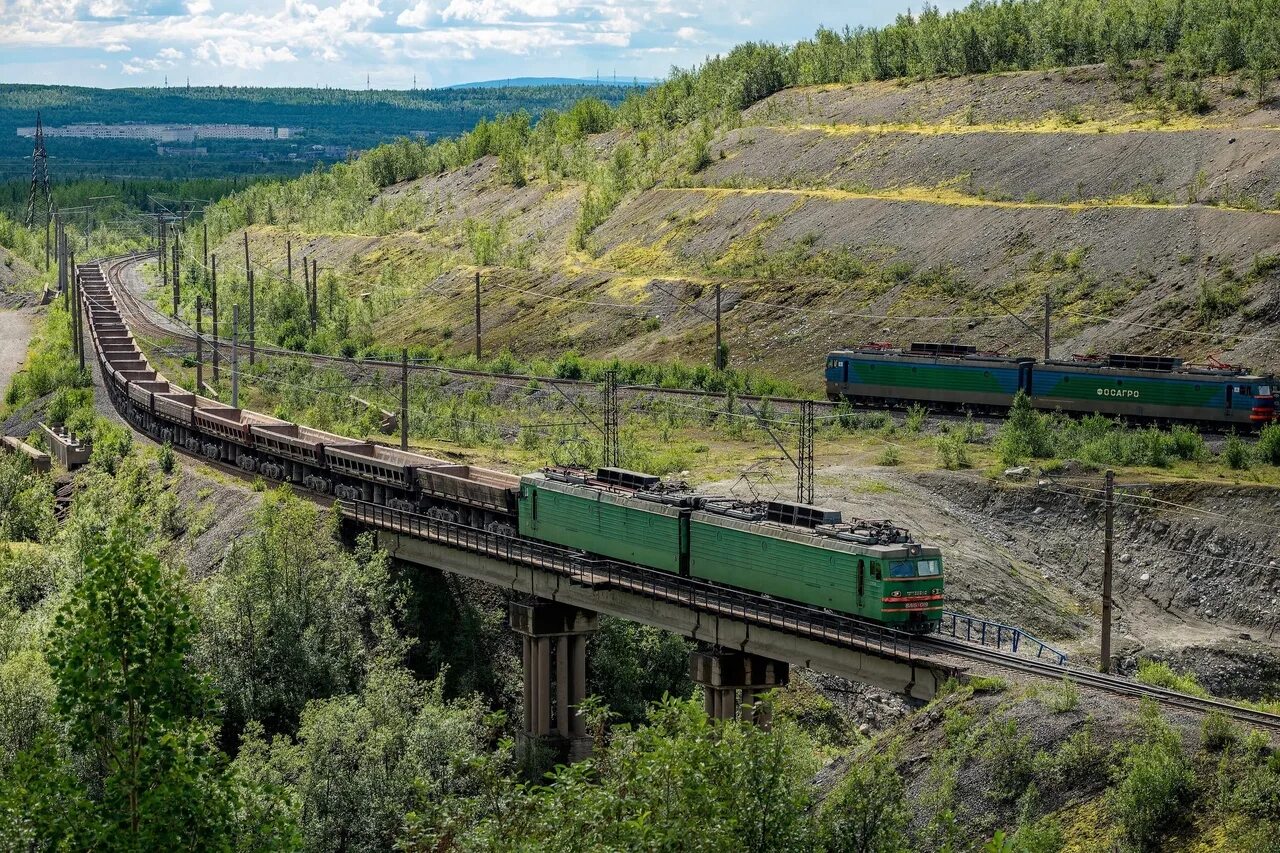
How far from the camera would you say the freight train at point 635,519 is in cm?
4656

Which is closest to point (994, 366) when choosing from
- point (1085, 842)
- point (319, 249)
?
point (1085, 842)

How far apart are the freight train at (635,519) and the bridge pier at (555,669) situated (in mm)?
2514

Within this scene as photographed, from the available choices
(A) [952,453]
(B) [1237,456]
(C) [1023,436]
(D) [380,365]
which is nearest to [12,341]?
(D) [380,365]

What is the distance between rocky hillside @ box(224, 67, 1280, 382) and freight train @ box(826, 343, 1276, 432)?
10.7 meters

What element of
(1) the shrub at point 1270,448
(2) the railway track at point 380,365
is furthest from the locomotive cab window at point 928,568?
(2) the railway track at point 380,365

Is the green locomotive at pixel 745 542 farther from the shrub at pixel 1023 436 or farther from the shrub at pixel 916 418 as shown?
the shrub at pixel 916 418

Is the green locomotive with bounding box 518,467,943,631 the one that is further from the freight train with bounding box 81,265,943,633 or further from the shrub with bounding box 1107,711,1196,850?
the shrub with bounding box 1107,711,1196,850

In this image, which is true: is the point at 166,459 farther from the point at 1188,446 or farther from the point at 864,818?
the point at 864,818

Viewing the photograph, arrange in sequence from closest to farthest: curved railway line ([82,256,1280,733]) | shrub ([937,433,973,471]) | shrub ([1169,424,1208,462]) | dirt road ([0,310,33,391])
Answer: curved railway line ([82,256,1280,733]), shrub ([1169,424,1208,462]), shrub ([937,433,973,471]), dirt road ([0,310,33,391])

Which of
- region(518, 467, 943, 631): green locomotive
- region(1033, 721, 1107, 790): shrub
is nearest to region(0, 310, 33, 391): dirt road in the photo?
region(518, 467, 943, 631): green locomotive

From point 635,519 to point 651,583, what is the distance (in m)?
2.68

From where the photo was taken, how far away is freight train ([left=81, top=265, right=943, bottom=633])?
46562mm

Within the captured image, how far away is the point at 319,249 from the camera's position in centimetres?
17925

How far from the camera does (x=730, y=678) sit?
50688 mm
